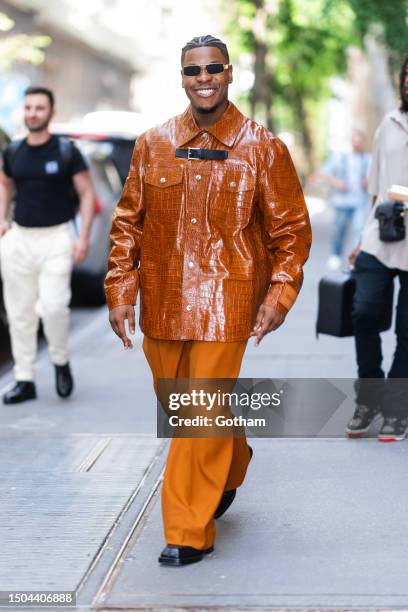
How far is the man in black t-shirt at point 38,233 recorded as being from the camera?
7.62 meters

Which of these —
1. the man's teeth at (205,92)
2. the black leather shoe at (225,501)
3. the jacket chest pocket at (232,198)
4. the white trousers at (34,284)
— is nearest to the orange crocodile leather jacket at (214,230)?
the jacket chest pocket at (232,198)

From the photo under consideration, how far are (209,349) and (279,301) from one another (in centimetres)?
31

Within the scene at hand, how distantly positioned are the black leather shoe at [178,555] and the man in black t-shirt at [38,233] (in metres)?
3.37

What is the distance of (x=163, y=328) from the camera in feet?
15.0

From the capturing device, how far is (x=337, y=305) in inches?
255

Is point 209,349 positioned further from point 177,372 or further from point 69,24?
point 69,24

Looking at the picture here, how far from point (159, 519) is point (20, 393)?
2800 millimetres

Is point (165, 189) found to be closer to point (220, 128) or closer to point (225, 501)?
point (220, 128)

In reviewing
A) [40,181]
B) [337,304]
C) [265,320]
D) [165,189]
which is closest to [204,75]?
[165,189]

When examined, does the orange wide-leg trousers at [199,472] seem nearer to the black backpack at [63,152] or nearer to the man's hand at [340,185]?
the black backpack at [63,152]

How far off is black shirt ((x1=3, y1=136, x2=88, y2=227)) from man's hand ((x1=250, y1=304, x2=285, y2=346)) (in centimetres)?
333

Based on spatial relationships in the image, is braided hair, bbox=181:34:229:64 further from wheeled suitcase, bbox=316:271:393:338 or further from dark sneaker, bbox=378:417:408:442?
dark sneaker, bbox=378:417:408:442

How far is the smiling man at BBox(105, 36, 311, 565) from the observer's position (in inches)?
176

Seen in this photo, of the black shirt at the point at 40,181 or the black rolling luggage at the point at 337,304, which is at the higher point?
the black shirt at the point at 40,181
